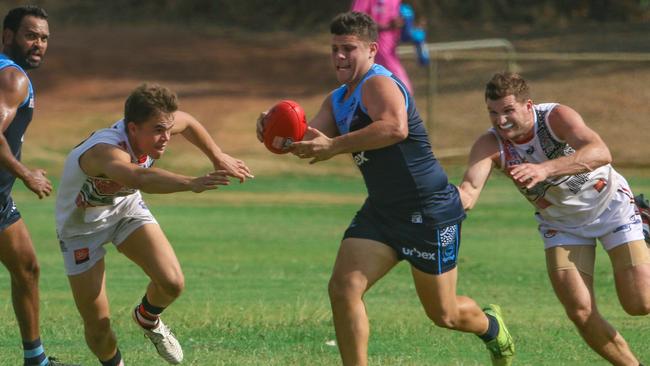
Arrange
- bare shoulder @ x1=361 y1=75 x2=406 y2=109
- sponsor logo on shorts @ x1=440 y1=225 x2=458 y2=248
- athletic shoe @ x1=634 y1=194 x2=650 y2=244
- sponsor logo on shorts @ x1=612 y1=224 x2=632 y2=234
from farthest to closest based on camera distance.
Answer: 1. athletic shoe @ x1=634 y1=194 x2=650 y2=244
2. sponsor logo on shorts @ x1=612 y1=224 x2=632 y2=234
3. sponsor logo on shorts @ x1=440 y1=225 x2=458 y2=248
4. bare shoulder @ x1=361 y1=75 x2=406 y2=109

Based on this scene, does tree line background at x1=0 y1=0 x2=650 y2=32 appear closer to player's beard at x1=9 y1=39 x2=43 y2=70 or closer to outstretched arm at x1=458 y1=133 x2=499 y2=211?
outstretched arm at x1=458 y1=133 x2=499 y2=211

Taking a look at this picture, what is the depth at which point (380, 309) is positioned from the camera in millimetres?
11922

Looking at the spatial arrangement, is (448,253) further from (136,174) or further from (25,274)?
(25,274)

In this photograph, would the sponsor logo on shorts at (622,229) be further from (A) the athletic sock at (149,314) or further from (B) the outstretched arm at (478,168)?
(A) the athletic sock at (149,314)

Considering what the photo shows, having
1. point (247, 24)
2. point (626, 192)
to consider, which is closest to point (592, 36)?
point (247, 24)

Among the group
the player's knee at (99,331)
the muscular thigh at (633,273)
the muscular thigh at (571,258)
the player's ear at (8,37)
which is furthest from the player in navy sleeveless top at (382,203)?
the player's ear at (8,37)

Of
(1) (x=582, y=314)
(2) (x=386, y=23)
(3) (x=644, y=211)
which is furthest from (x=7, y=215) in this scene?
(2) (x=386, y=23)

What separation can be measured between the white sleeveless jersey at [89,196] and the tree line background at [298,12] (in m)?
25.7

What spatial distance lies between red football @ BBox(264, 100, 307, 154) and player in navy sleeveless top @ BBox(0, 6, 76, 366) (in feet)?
5.05

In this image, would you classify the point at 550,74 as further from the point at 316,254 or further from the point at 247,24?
the point at 316,254

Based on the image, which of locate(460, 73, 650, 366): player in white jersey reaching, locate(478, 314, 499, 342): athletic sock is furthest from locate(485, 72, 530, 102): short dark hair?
locate(478, 314, 499, 342): athletic sock

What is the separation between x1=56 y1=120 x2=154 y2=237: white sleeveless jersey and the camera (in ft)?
27.9

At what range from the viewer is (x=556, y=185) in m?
8.66

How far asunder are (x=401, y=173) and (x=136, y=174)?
5.23ft
